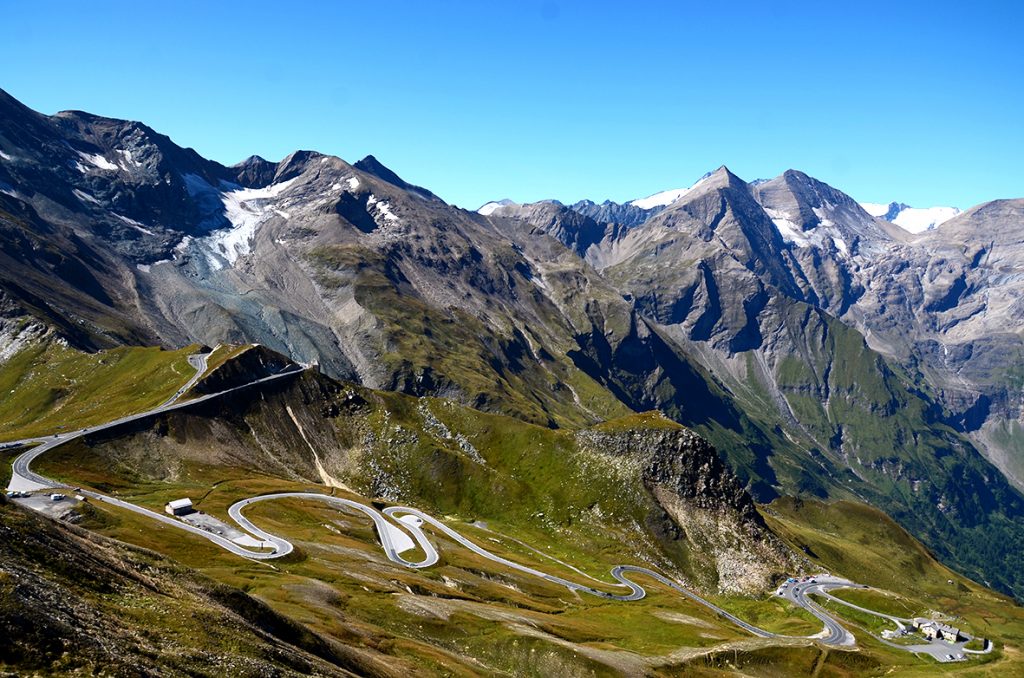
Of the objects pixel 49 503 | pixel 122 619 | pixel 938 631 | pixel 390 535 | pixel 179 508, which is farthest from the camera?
pixel 938 631

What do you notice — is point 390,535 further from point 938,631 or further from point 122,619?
point 938,631

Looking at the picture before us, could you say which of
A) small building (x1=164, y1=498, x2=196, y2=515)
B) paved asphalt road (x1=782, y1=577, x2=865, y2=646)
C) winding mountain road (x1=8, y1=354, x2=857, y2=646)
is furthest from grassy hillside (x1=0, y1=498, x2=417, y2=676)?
paved asphalt road (x1=782, y1=577, x2=865, y2=646)

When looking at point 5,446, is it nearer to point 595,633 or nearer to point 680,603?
point 595,633

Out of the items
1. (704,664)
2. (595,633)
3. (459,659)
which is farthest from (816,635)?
(459,659)

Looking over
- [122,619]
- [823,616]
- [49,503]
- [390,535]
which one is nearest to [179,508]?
[49,503]

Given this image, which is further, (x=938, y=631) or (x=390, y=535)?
(x=938, y=631)

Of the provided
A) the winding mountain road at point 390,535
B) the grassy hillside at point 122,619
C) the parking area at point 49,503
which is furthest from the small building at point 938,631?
the parking area at point 49,503
